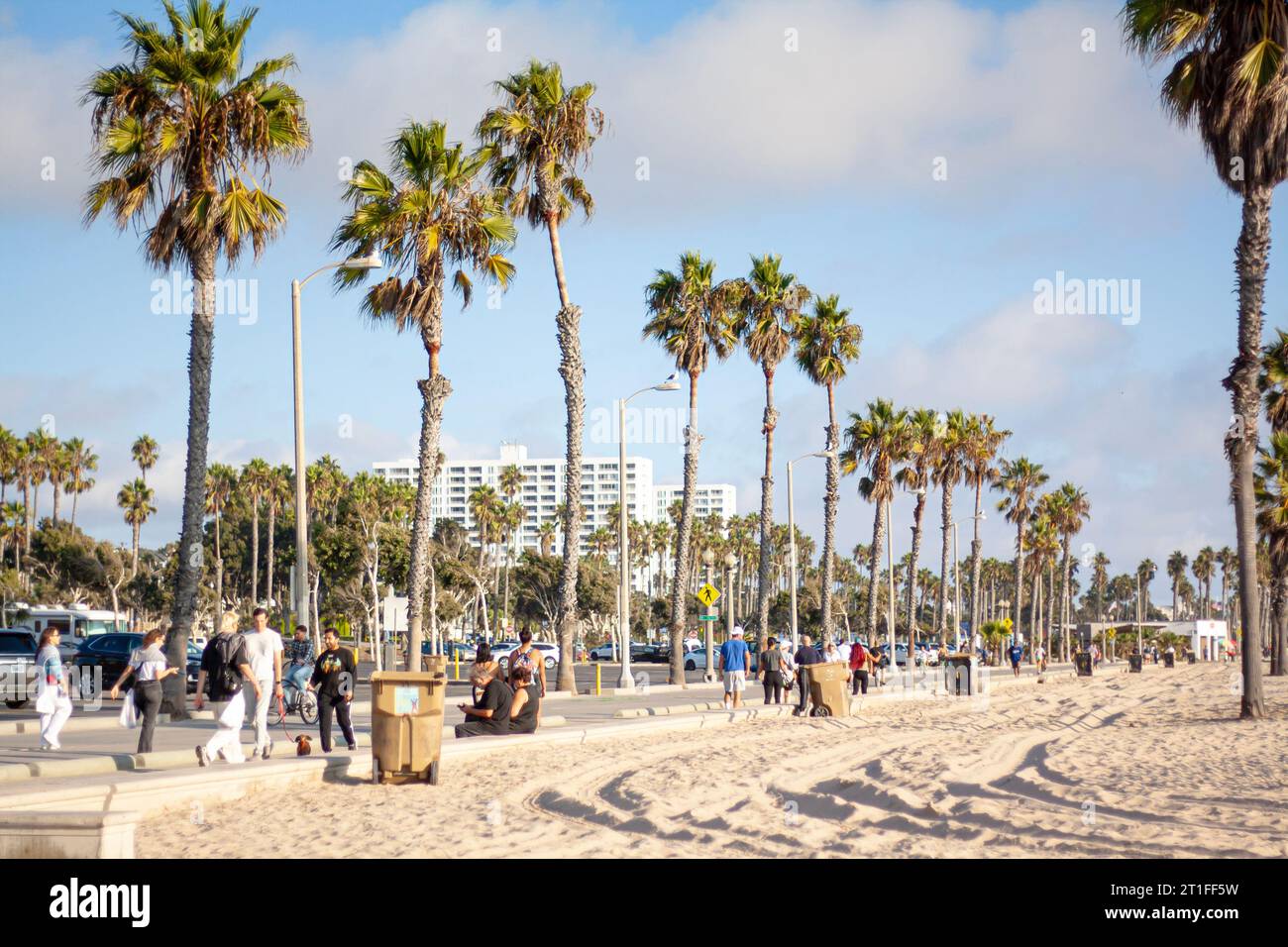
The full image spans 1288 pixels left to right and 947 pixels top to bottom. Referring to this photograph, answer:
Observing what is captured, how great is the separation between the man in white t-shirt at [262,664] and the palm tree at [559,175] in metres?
18.9

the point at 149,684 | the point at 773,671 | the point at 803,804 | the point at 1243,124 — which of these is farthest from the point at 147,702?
the point at 1243,124

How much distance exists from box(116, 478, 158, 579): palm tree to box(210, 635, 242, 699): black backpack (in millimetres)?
75344

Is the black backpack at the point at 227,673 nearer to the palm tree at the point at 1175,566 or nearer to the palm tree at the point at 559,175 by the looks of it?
the palm tree at the point at 559,175

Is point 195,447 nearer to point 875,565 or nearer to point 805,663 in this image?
point 805,663

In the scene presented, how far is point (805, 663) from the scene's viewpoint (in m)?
26.0

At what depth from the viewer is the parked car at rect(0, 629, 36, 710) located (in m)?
26.1

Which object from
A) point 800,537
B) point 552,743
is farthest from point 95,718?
point 800,537

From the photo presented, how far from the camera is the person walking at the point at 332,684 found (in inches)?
604

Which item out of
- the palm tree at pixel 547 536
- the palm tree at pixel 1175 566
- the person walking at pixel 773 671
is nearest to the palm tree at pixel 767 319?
the person walking at pixel 773 671

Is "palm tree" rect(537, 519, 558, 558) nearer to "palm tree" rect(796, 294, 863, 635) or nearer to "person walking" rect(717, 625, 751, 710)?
"palm tree" rect(796, 294, 863, 635)

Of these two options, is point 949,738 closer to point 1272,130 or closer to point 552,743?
point 552,743

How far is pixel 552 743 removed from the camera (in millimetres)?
18500
